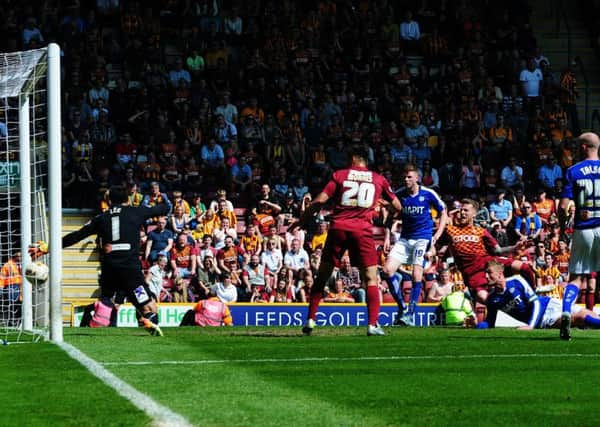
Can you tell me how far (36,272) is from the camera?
1415 centimetres

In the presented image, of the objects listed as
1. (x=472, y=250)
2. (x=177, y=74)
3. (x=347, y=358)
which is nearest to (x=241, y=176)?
(x=177, y=74)

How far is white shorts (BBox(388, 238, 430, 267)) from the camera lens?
18328 mm

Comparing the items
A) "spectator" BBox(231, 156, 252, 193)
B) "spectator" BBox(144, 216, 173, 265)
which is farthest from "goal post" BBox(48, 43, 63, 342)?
"spectator" BBox(231, 156, 252, 193)

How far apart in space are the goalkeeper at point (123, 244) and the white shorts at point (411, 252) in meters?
4.82

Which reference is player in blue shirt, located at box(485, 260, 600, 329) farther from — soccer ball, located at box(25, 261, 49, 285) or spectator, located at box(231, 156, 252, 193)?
spectator, located at box(231, 156, 252, 193)

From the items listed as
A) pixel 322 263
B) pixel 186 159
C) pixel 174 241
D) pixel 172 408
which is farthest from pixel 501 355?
pixel 186 159

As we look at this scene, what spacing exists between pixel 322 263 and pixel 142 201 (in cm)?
1132

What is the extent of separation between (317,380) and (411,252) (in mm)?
9281

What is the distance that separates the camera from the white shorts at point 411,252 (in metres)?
18.3

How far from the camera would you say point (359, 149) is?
14.9m

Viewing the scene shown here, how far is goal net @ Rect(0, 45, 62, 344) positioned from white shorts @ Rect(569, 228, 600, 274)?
5.76m

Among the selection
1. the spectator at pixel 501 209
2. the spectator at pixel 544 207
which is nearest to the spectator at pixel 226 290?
the spectator at pixel 501 209

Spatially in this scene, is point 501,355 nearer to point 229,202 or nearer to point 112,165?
point 229,202

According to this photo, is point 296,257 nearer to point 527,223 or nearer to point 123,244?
point 527,223
